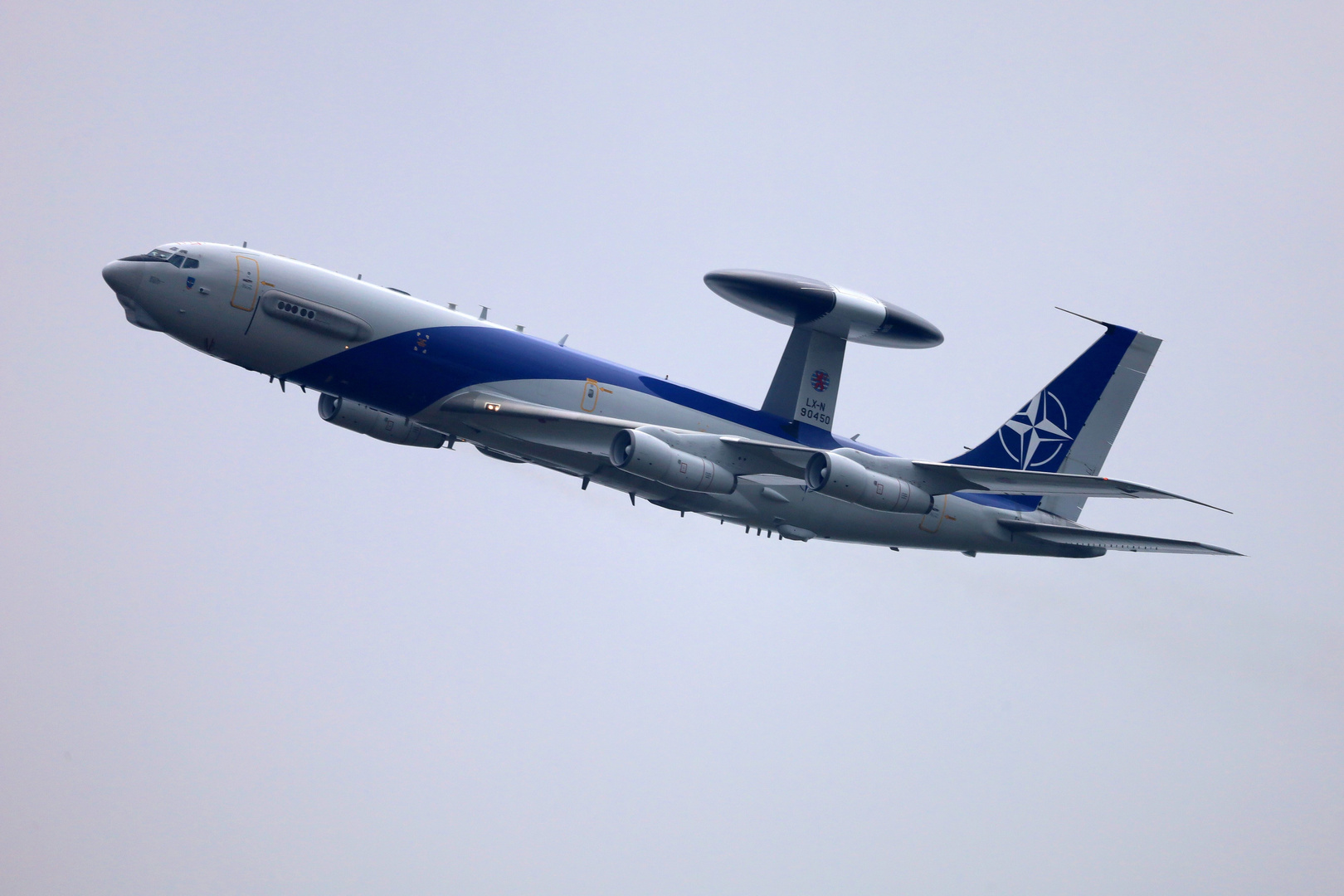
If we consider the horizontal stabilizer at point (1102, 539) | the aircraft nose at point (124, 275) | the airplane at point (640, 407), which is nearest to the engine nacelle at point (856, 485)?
the airplane at point (640, 407)

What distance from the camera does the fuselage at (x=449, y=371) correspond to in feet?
93.5

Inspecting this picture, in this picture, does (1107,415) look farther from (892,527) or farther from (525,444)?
(525,444)

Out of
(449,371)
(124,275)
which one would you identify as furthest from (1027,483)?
(124,275)

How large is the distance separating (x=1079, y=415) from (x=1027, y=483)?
28.6 ft

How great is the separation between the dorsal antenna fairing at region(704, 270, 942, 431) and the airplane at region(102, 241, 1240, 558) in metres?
0.05

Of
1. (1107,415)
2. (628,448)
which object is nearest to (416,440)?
(628,448)

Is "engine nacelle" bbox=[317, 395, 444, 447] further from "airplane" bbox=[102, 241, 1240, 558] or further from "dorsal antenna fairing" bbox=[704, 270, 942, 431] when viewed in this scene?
"dorsal antenna fairing" bbox=[704, 270, 942, 431]

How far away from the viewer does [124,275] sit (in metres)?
28.1

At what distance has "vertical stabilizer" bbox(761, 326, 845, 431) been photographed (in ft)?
115

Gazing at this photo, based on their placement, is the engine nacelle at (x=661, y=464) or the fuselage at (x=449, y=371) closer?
the fuselage at (x=449, y=371)

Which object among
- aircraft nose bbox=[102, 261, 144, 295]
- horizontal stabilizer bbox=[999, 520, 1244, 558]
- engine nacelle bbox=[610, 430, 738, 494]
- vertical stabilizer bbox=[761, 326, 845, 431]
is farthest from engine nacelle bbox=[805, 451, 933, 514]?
aircraft nose bbox=[102, 261, 144, 295]

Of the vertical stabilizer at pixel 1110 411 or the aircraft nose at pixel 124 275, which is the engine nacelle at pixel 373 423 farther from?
the vertical stabilizer at pixel 1110 411

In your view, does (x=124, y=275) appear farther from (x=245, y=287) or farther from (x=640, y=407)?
(x=640, y=407)

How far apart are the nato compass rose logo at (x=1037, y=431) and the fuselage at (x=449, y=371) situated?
2.68 m
